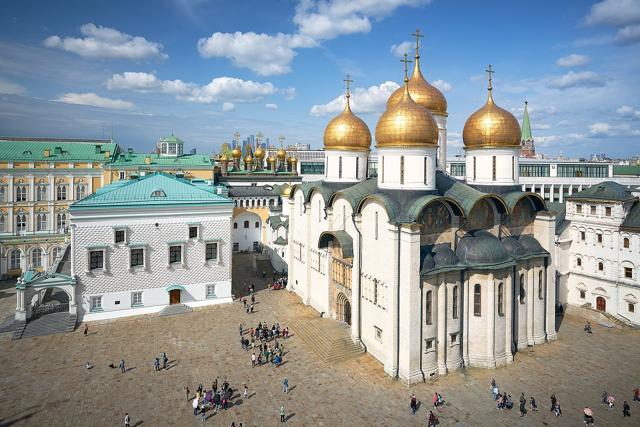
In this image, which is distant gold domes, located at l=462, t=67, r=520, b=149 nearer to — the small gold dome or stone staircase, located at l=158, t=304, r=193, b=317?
the small gold dome

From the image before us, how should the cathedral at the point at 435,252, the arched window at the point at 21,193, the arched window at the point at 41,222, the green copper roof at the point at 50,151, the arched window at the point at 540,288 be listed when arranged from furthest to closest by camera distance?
the green copper roof at the point at 50,151 < the arched window at the point at 41,222 < the arched window at the point at 21,193 < the arched window at the point at 540,288 < the cathedral at the point at 435,252

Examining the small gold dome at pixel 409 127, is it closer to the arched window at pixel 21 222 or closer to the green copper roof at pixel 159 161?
the green copper roof at pixel 159 161

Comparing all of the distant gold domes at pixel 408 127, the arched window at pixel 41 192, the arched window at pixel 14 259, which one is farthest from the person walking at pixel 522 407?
the arched window at pixel 41 192

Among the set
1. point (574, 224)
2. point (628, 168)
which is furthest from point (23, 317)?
point (628, 168)

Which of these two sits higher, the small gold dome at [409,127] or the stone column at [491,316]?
the small gold dome at [409,127]

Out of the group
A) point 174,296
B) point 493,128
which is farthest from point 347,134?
point 174,296

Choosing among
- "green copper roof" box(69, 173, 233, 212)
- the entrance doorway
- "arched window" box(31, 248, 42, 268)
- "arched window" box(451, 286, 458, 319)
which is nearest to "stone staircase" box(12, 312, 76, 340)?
the entrance doorway

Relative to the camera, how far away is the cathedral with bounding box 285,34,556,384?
2050 centimetres

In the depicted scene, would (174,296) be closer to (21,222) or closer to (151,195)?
(151,195)

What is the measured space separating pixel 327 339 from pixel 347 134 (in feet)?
46.4

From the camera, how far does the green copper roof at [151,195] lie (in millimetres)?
27750

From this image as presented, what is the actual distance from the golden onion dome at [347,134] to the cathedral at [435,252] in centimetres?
375

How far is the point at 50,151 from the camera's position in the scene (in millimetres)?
46688

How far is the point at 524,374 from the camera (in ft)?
68.9
